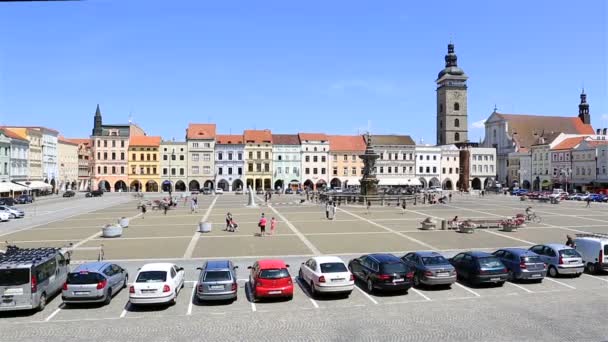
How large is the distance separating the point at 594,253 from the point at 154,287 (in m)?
15.0

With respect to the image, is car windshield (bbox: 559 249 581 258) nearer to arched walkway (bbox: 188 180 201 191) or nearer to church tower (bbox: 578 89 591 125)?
arched walkway (bbox: 188 180 201 191)

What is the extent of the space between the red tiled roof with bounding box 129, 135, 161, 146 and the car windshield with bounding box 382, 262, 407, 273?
87.9 meters

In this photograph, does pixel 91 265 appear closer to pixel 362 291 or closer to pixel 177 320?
pixel 177 320

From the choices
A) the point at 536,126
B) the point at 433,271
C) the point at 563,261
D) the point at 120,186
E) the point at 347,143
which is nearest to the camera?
the point at 433,271

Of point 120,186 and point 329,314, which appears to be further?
point 120,186

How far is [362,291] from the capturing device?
52.4ft

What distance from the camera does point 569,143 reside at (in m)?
95.2

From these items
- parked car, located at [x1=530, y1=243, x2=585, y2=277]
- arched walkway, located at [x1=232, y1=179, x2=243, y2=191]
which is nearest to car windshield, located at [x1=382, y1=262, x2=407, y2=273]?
parked car, located at [x1=530, y1=243, x2=585, y2=277]

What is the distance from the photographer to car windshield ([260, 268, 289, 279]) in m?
14.7

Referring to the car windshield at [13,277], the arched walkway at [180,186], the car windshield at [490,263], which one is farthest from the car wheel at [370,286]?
the arched walkway at [180,186]

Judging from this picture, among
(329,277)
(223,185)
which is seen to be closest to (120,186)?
(223,185)

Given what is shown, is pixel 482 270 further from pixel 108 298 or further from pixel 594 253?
pixel 108 298

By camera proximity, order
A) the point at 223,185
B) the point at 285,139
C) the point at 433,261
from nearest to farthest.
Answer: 1. the point at 433,261
2. the point at 223,185
3. the point at 285,139

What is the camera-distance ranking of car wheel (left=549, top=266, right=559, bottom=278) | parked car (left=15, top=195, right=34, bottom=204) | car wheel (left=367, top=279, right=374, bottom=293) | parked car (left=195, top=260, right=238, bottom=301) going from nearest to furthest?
parked car (left=195, top=260, right=238, bottom=301) → car wheel (left=367, top=279, right=374, bottom=293) → car wheel (left=549, top=266, right=559, bottom=278) → parked car (left=15, top=195, right=34, bottom=204)
